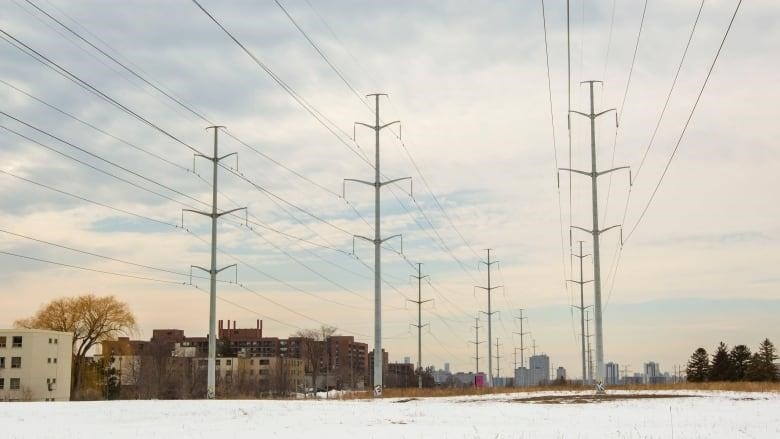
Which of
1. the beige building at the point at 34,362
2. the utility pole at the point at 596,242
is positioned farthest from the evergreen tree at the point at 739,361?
the beige building at the point at 34,362

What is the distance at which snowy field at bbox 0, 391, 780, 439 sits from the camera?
27641 millimetres

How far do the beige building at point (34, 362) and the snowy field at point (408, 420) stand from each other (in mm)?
124781

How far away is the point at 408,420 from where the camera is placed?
33.6 m

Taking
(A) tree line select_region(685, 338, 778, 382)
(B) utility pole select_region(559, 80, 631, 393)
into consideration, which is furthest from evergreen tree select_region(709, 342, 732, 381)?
(B) utility pole select_region(559, 80, 631, 393)

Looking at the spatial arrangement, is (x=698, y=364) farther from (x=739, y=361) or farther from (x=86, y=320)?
(x=86, y=320)

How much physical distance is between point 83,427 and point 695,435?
19.5 meters

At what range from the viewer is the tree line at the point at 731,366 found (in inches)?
5743

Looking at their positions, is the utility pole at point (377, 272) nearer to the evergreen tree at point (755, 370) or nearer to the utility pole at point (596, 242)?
the utility pole at point (596, 242)

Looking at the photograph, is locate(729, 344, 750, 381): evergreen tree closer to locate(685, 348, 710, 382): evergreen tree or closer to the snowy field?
locate(685, 348, 710, 382): evergreen tree

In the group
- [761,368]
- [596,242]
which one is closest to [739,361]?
[761,368]

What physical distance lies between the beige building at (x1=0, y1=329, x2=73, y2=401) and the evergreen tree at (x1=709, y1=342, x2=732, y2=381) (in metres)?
111

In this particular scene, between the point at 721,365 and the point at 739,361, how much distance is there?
4996 mm

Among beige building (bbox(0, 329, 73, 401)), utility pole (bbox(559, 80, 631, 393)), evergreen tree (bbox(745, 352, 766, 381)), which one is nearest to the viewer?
utility pole (bbox(559, 80, 631, 393))

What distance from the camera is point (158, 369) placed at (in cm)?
19188
